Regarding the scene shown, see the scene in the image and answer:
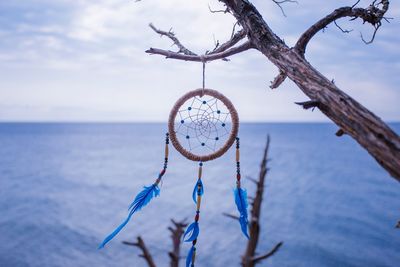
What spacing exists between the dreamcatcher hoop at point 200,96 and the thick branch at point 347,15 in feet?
4.33

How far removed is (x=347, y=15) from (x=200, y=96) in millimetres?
1654

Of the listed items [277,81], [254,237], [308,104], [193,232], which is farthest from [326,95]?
[254,237]

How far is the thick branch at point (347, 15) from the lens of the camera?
2963mm

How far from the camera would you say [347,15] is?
341 centimetres

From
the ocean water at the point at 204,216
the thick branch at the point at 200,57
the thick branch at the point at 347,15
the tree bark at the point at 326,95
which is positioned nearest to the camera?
the tree bark at the point at 326,95

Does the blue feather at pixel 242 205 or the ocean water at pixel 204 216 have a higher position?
the blue feather at pixel 242 205

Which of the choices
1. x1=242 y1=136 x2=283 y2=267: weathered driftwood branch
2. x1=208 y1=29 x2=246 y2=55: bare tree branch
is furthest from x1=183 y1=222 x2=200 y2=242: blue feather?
x1=242 y1=136 x2=283 y2=267: weathered driftwood branch

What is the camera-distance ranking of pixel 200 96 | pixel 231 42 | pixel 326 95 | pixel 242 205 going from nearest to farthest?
pixel 326 95, pixel 231 42, pixel 200 96, pixel 242 205

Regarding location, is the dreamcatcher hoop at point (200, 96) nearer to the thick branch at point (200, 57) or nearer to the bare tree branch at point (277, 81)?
the thick branch at point (200, 57)

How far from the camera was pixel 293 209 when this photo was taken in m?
48.2

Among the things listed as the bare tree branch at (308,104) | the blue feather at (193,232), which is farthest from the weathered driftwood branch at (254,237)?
the bare tree branch at (308,104)

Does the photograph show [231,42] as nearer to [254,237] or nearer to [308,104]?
[308,104]

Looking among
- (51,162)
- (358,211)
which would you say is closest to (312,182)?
(358,211)

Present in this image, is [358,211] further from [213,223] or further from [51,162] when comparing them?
[51,162]
